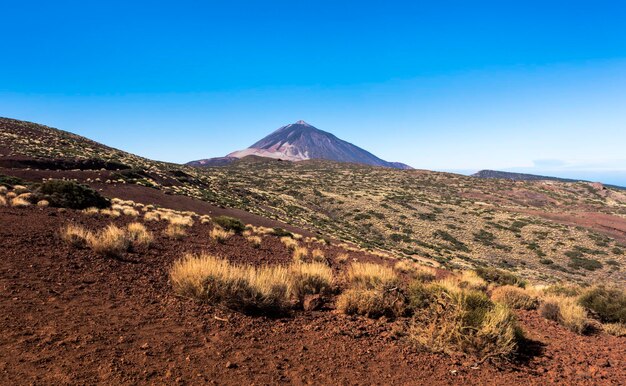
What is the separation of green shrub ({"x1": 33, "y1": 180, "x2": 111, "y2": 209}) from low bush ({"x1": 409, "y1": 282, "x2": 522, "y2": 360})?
57.0 ft

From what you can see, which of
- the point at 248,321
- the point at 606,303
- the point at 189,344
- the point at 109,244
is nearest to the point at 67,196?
the point at 109,244

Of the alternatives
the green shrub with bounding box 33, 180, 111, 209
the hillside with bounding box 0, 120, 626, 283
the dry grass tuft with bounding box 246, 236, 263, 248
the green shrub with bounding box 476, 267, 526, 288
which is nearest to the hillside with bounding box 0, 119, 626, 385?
the dry grass tuft with bounding box 246, 236, 263, 248

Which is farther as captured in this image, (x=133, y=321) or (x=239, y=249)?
(x=239, y=249)

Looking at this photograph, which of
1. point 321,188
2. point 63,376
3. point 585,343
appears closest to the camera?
point 63,376

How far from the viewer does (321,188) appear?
236 feet

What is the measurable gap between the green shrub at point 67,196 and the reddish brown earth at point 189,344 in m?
9.71

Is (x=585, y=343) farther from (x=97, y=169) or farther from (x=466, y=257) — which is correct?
(x=97, y=169)

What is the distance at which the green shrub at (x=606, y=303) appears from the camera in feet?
30.7

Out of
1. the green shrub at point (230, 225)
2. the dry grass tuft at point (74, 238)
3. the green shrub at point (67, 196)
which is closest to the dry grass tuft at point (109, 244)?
the dry grass tuft at point (74, 238)

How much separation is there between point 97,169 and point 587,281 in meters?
52.9

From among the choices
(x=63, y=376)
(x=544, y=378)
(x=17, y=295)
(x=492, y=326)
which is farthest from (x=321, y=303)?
(x=17, y=295)

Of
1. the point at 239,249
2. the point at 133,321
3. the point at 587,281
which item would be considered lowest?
the point at 587,281

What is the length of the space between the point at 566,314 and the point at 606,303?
239 cm

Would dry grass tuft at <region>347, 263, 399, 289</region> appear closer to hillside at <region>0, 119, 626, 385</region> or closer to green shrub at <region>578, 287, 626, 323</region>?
hillside at <region>0, 119, 626, 385</region>
